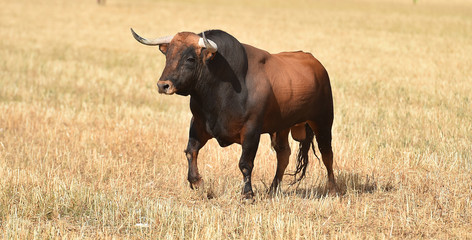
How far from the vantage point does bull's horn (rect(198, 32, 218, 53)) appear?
6.53 meters

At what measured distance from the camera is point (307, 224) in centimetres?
633

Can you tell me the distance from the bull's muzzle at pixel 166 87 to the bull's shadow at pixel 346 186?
7.30 ft

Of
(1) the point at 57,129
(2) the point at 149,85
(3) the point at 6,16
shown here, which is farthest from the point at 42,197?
(3) the point at 6,16

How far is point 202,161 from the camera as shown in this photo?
950cm

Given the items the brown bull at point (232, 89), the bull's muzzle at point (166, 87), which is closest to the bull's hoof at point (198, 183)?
the brown bull at point (232, 89)

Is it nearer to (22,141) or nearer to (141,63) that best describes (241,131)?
(22,141)

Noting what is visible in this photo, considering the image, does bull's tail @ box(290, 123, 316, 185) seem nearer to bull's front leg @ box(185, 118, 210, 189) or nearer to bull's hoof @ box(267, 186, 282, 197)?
bull's hoof @ box(267, 186, 282, 197)

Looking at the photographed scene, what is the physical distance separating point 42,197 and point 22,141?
3.80 m

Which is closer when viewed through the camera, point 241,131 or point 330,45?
point 241,131

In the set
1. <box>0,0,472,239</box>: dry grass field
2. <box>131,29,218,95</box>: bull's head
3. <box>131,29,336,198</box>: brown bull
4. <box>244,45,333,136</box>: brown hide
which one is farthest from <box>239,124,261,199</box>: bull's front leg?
<box>131,29,218,95</box>: bull's head

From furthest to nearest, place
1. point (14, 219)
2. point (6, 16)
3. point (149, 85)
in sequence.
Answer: point (6, 16)
point (149, 85)
point (14, 219)

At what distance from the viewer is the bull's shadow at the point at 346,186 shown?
8.15 metres

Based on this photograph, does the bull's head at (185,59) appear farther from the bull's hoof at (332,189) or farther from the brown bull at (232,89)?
the bull's hoof at (332,189)

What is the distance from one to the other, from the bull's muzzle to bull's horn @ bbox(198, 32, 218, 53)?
496mm
